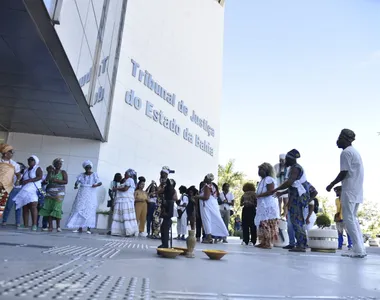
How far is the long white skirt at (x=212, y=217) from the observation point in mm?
7324

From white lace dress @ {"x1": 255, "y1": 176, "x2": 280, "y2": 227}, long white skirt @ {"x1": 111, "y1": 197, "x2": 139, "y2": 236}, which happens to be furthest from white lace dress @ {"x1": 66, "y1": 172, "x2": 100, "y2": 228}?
white lace dress @ {"x1": 255, "y1": 176, "x2": 280, "y2": 227}

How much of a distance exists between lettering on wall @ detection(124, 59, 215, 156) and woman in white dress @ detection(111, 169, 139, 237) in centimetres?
421

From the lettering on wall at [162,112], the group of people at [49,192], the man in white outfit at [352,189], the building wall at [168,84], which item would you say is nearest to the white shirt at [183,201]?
the group of people at [49,192]

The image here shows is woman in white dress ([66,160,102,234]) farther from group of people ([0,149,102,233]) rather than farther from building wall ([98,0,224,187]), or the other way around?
building wall ([98,0,224,187])

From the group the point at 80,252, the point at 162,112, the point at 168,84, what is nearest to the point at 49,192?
the point at 80,252

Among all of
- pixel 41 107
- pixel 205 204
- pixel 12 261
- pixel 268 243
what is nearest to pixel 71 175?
pixel 41 107

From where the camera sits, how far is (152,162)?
12695 millimetres

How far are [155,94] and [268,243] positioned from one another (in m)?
8.53

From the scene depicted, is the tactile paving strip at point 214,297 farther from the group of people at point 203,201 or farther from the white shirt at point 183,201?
the white shirt at point 183,201

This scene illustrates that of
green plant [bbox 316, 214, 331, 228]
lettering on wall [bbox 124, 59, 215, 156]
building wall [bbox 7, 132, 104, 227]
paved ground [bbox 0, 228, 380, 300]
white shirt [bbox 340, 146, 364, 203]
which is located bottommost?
paved ground [bbox 0, 228, 380, 300]

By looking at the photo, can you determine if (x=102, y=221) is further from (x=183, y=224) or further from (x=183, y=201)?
(x=183, y=201)

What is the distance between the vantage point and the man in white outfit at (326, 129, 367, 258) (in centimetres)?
468

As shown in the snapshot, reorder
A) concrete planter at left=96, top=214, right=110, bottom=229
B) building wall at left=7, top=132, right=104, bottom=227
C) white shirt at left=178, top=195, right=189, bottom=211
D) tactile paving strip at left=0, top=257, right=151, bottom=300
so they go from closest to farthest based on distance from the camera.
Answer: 1. tactile paving strip at left=0, top=257, right=151, bottom=300
2. white shirt at left=178, top=195, right=189, bottom=211
3. concrete planter at left=96, top=214, right=110, bottom=229
4. building wall at left=7, top=132, right=104, bottom=227

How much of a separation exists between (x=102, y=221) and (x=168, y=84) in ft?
22.6
